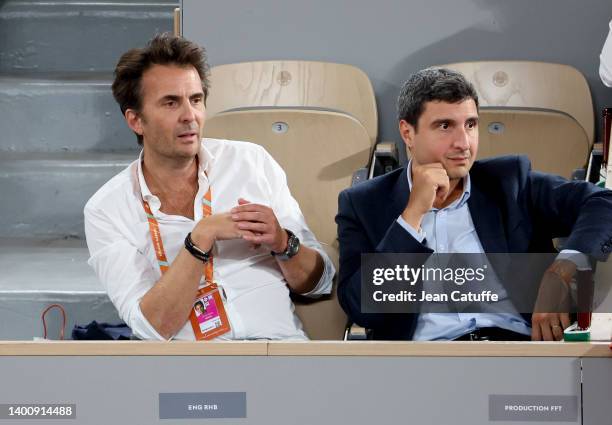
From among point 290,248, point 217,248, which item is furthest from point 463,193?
point 217,248

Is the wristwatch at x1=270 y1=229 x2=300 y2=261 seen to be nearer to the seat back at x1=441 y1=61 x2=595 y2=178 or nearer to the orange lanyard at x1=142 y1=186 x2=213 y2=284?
the orange lanyard at x1=142 y1=186 x2=213 y2=284

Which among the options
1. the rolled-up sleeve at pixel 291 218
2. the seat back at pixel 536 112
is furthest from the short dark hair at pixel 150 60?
the seat back at pixel 536 112

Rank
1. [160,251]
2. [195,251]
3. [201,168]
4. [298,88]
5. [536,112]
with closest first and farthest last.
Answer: [195,251] < [160,251] < [201,168] < [536,112] < [298,88]

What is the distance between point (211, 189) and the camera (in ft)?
7.31

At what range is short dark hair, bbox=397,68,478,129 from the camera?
6.72 ft

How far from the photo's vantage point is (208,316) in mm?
2105

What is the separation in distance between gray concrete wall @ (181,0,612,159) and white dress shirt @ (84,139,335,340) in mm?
967

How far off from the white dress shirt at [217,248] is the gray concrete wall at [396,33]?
3.17ft

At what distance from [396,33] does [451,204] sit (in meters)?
1.16

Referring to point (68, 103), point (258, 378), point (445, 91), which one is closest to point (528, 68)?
point (445, 91)

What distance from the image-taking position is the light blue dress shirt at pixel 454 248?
198cm

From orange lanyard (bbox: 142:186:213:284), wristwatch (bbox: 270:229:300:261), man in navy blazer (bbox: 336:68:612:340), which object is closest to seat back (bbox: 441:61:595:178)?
man in navy blazer (bbox: 336:68:612:340)

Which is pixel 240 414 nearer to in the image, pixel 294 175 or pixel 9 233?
pixel 294 175

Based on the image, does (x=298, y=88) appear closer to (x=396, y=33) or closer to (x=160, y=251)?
(x=396, y=33)
